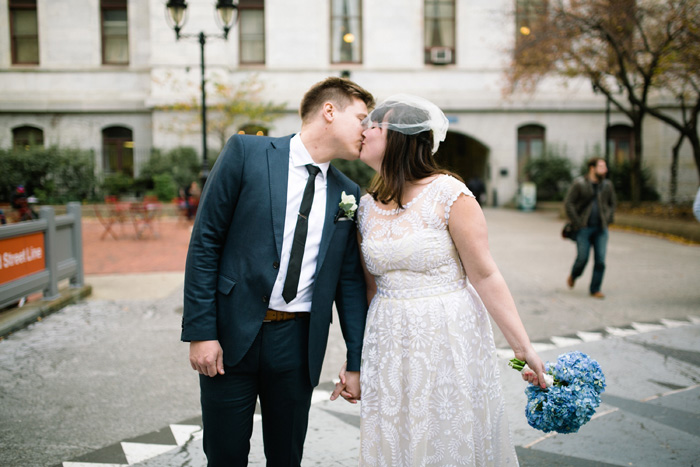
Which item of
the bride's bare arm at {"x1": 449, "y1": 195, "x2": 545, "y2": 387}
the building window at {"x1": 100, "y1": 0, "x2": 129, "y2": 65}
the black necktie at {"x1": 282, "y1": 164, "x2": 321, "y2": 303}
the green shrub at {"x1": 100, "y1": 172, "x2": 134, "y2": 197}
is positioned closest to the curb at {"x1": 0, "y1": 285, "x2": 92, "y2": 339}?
the black necktie at {"x1": 282, "y1": 164, "x2": 321, "y2": 303}

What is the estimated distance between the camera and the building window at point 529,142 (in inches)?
1088

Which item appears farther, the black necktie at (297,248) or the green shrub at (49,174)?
the green shrub at (49,174)

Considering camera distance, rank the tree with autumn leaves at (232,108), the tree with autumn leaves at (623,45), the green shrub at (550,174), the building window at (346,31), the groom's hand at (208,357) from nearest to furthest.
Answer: the groom's hand at (208,357)
the tree with autumn leaves at (623,45)
the tree with autumn leaves at (232,108)
the green shrub at (550,174)
the building window at (346,31)

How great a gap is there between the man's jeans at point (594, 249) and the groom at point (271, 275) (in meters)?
7.12

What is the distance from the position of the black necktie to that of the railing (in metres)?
5.39

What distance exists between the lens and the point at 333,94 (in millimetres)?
2660

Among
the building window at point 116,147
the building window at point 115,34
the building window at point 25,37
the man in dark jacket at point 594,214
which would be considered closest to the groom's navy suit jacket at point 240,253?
the man in dark jacket at point 594,214

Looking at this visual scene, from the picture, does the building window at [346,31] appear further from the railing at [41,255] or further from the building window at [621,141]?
the railing at [41,255]

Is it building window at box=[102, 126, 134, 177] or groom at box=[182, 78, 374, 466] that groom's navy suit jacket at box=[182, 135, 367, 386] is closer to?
groom at box=[182, 78, 374, 466]

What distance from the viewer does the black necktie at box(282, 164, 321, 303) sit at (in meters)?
2.49

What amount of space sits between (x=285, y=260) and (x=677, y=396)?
393 centimetres

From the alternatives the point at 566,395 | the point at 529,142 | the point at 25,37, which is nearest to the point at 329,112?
the point at 566,395

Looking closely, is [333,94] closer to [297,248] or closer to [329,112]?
[329,112]

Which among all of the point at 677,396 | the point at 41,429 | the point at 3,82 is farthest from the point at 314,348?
the point at 3,82
